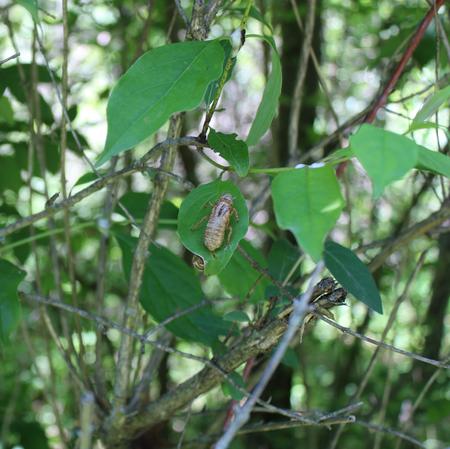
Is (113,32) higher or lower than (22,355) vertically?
higher

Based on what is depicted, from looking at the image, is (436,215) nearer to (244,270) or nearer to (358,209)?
(244,270)

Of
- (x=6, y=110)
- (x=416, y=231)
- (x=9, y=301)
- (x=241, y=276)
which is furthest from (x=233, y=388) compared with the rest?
(x=6, y=110)

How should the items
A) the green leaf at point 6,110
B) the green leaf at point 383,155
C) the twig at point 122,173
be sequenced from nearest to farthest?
the green leaf at point 383,155, the twig at point 122,173, the green leaf at point 6,110

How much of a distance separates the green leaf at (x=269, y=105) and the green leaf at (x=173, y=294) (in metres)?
0.32

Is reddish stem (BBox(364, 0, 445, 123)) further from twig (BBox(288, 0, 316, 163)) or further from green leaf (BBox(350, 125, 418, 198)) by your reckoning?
green leaf (BBox(350, 125, 418, 198))

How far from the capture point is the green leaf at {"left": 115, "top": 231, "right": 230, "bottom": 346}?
1.03 metres

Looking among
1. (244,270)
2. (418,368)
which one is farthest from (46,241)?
(418,368)

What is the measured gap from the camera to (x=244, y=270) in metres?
1.03

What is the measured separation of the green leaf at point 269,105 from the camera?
746 mm

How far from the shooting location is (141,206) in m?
1.09

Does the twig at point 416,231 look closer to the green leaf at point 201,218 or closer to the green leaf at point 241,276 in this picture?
the green leaf at point 241,276

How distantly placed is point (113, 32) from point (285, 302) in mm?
1376

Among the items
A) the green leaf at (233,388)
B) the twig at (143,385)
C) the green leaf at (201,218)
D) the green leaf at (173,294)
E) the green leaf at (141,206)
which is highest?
the green leaf at (201,218)

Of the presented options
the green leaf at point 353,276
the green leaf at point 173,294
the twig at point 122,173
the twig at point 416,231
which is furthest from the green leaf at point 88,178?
the twig at point 416,231
